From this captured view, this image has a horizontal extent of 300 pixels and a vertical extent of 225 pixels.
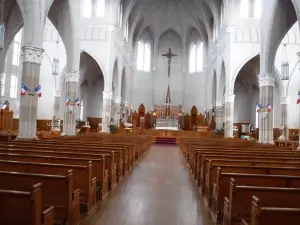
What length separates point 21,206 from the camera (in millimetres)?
2721

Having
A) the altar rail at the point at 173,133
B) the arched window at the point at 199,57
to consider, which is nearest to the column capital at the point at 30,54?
the altar rail at the point at 173,133

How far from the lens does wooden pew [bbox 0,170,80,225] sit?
12.2ft

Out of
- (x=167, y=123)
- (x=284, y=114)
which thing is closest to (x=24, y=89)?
(x=284, y=114)

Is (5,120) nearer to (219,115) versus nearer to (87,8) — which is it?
(87,8)

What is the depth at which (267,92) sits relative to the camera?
54.8 feet

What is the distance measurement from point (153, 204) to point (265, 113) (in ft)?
41.8

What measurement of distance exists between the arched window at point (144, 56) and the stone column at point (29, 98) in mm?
Result: 27783

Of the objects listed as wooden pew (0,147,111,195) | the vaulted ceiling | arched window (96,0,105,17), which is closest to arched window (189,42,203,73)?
the vaulted ceiling

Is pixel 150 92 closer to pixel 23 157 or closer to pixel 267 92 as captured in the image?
pixel 267 92

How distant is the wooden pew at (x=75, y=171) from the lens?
4711mm

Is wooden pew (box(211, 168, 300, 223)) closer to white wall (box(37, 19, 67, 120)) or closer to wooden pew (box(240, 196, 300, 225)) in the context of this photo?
wooden pew (box(240, 196, 300, 225))

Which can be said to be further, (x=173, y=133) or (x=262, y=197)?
Answer: (x=173, y=133)

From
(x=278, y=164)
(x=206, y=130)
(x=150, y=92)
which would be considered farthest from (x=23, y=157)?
(x=150, y=92)

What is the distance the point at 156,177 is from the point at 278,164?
3752 mm
